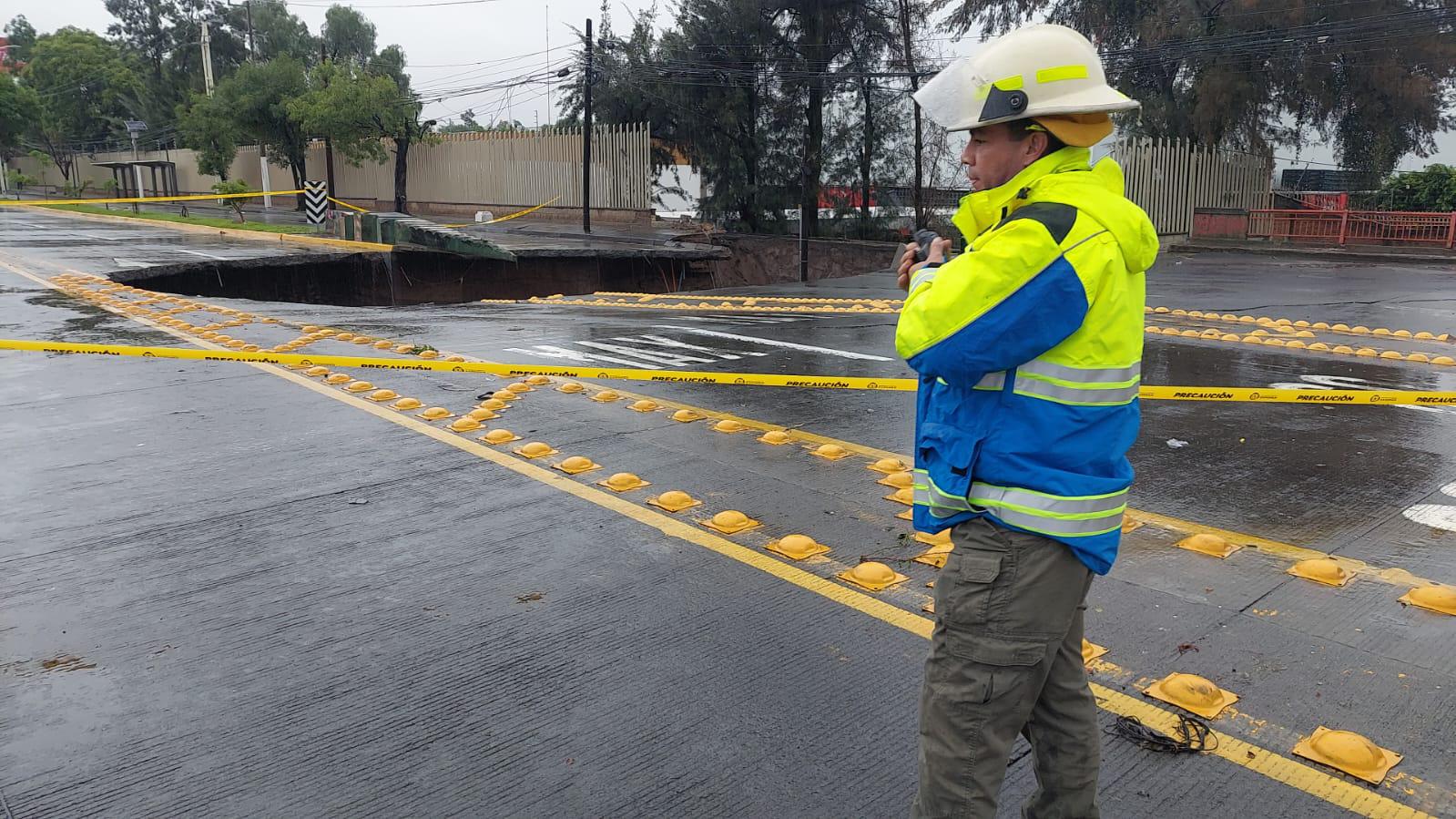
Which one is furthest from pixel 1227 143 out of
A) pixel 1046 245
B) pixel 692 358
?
pixel 1046 245

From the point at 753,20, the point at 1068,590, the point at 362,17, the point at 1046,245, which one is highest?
the point at 362,17

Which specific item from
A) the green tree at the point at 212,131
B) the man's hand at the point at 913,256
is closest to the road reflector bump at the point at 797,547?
the man's hand at the point at 913,256

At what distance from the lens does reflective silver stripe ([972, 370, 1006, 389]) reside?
6.43 feet

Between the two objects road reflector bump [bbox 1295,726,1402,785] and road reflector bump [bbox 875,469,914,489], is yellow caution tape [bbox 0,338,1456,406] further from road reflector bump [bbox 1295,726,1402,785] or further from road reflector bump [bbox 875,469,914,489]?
road reflector bump [bbox 1295,726,1402,785]

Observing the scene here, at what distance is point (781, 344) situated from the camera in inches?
392

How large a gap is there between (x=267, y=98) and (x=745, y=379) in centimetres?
3860

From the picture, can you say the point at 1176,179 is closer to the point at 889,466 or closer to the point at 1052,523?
the point at 889,466

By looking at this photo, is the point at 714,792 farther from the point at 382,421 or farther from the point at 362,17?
the point at 362,17

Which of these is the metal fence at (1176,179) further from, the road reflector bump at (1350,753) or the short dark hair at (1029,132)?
the short dark hair at (1029,132)

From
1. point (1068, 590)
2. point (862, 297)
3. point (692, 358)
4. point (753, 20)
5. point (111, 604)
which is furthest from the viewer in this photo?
point (753, 20)

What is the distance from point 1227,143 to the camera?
2792 cm

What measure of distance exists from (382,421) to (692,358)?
3142 mm

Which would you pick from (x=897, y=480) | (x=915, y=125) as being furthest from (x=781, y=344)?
(x=915, y=125)

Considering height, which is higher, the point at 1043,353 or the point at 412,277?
the point at 1043,353
